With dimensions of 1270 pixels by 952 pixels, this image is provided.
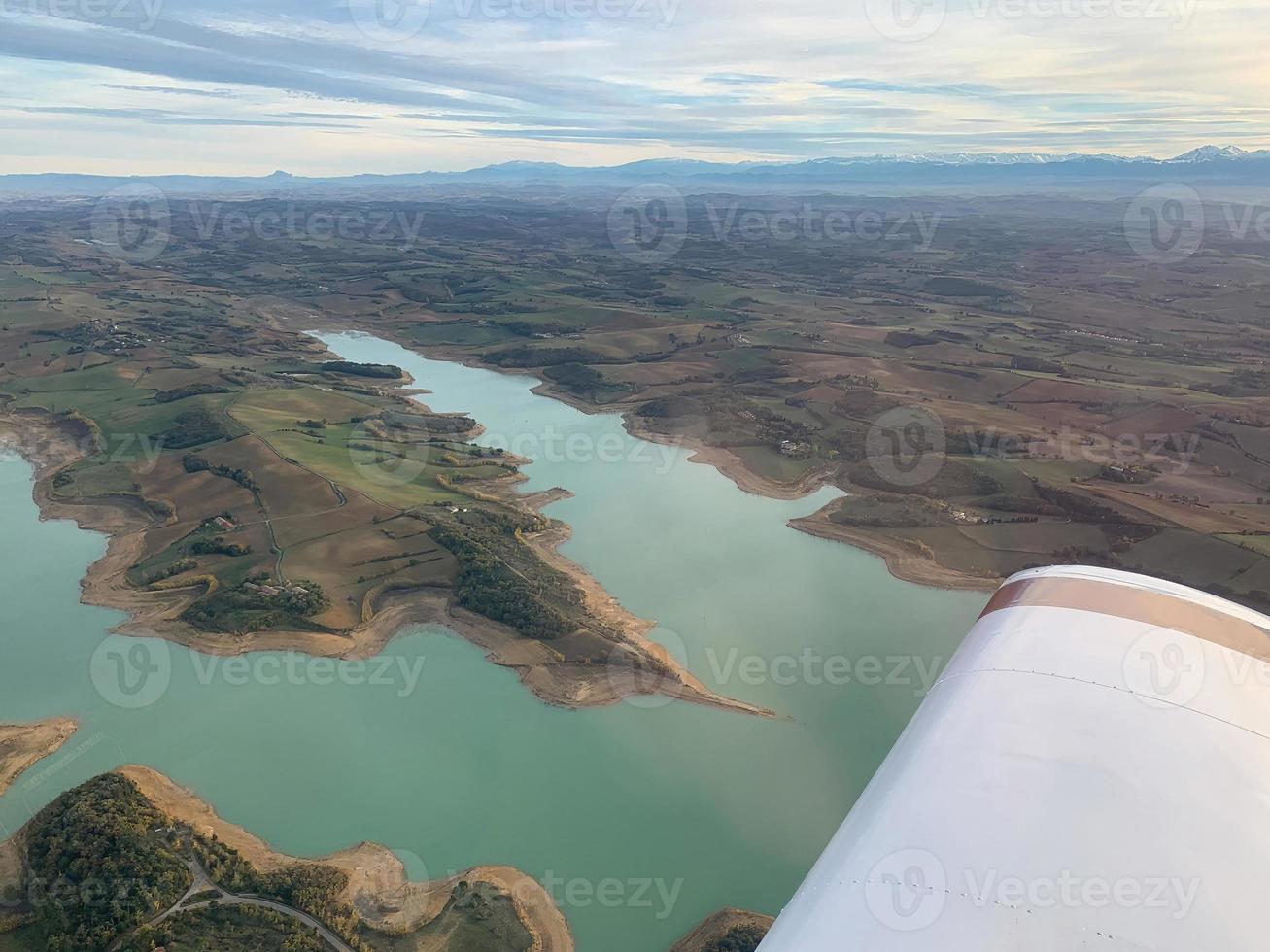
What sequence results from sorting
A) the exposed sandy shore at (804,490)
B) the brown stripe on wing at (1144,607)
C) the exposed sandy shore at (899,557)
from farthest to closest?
1. the exposed sandy shore at (804,490)
2. the exposed sandy shore at (899,557)
3. the brown stripe on wing at (1144,607)

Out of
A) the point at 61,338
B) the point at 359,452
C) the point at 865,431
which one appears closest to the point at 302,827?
the point at 359,452

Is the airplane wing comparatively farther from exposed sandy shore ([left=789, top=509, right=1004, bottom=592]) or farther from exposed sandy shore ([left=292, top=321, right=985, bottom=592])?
exposed sandy shore ([left=292, top=321, right=985, bottom=592])

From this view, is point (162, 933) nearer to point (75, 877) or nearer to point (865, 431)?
point (75, 877)

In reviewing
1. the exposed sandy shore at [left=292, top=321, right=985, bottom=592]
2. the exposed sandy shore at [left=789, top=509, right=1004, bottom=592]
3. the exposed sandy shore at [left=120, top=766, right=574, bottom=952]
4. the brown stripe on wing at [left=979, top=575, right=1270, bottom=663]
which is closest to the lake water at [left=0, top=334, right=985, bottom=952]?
the exposed sandy shore at [left=120, top=766, right=574, bottom=952]

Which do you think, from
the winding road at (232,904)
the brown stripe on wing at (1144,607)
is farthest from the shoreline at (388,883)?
the brown stripe on wing at (1144,607)

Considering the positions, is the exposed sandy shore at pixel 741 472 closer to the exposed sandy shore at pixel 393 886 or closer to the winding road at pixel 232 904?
the exposed sandy shore at pixel 393 886

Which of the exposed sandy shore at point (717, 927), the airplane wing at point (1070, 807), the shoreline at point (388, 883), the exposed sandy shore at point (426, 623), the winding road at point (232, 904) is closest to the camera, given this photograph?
the airplane wing at point (1070, 807)
